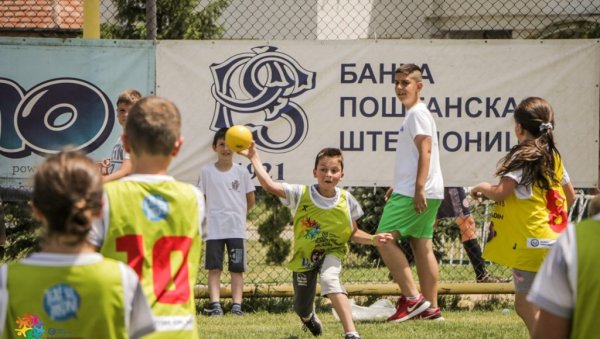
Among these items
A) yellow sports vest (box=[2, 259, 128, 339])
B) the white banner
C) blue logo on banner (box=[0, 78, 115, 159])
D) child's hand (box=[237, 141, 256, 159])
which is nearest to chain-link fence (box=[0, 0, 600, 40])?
the white banner

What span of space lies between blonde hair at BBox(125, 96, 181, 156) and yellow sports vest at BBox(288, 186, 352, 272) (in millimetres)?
3357

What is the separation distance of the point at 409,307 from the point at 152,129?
4.46 meters

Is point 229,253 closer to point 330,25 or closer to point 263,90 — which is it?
point 263,90

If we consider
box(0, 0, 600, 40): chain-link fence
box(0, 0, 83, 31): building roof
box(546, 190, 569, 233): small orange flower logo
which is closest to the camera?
box(546, 190, 569, 233): small orange flower logo

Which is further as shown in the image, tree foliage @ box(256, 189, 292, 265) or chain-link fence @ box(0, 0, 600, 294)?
tree foliage @ box(256, 189, 292, 265)

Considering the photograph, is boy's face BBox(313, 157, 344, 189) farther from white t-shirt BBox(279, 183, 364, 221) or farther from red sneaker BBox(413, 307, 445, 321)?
red sneaker BBox(413, 307, 445, 321)

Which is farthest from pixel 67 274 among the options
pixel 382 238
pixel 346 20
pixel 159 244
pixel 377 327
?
pixel 346 20

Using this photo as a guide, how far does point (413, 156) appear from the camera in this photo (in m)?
7.67

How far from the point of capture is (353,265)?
1212 centimetres

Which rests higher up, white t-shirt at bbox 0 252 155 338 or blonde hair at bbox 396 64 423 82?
blonde hair at bbox 396 64 423 82

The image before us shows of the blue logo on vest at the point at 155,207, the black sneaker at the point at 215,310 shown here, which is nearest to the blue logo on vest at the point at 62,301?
the blue logo on vest at the point at 155,207

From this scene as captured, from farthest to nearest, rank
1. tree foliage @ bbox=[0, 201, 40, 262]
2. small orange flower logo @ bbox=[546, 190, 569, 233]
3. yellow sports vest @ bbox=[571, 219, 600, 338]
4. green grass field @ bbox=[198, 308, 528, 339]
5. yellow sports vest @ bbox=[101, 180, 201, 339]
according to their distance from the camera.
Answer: tree foliage @ bbox=[0, 201, 40, 262], green grass field @ bbox=[198, 308, 528, 339], small orange flower logo @ bbox=[546, 190, 569, 233], yellow sports vest @ bbox=[101, 180, 201, 339], yellow sports vest @ bbox=[571, 219, 600, 338]

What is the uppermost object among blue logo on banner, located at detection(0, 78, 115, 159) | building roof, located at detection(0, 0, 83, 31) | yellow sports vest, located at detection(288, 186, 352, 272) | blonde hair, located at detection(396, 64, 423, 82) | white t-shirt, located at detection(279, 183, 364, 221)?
building roof, located at detection(0, 0, 83, 31)

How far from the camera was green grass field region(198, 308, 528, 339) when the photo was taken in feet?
23.5
